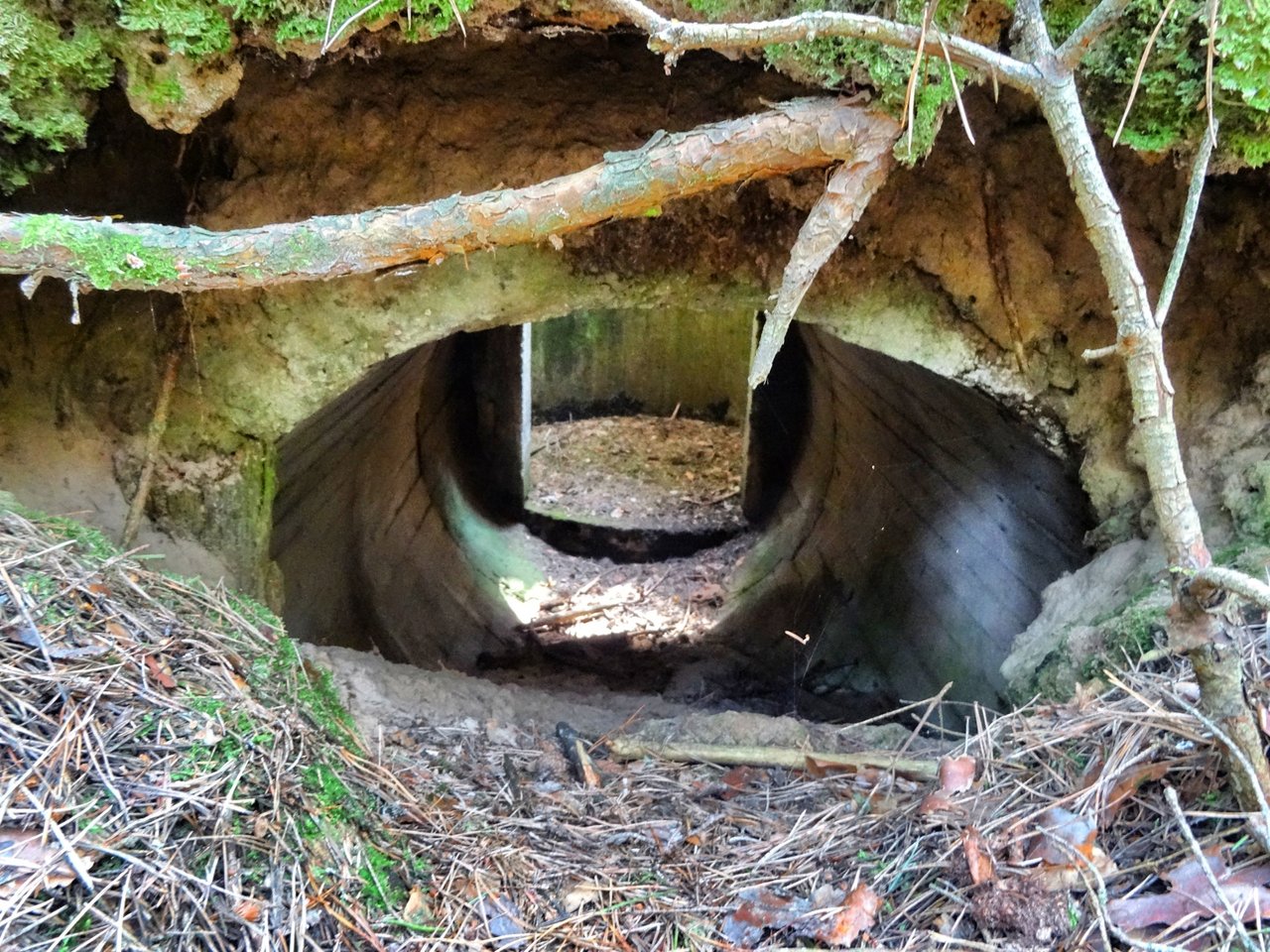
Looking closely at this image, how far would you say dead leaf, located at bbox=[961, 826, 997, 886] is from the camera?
1.56 metres

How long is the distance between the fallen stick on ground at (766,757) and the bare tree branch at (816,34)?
156cm

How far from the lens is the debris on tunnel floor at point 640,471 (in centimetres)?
807

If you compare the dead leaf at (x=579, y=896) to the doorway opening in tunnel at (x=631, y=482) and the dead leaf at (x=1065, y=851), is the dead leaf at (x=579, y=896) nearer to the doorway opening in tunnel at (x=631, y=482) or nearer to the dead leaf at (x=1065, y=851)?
the dead leaf at (x=1065, y=851)

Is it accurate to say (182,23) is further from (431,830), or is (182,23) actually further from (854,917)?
(854,917)

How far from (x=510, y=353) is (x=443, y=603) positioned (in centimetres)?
224

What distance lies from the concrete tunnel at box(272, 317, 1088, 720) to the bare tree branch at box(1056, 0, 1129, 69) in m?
2.03

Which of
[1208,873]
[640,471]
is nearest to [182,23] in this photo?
[1208,873]

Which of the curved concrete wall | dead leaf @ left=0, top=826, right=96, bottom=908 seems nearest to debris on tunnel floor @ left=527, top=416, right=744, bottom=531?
the curved concrete wall

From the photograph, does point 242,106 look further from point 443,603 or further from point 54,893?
point 443,603

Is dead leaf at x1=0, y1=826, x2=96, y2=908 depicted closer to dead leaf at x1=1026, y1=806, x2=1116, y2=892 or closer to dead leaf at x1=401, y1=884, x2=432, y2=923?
dead leaf at x1=401, y1=884, x2=432, y2=923

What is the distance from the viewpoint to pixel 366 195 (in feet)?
9.61

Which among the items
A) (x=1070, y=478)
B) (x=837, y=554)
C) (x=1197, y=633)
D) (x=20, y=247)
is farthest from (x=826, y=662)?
(x=20, y=247)

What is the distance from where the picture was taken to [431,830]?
186 cm

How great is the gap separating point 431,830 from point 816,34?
1.70 m
